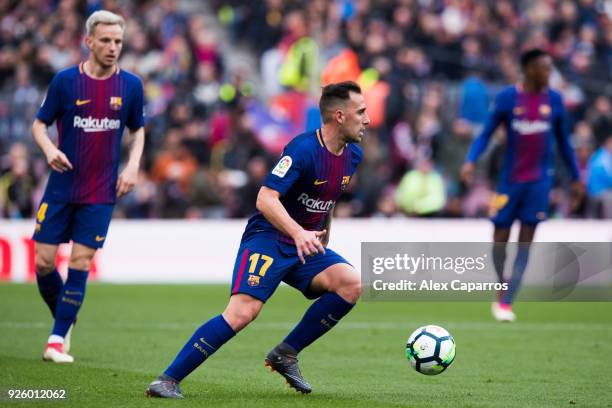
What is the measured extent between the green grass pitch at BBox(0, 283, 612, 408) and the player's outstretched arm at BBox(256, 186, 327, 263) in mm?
955

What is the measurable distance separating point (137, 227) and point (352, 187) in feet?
12.6

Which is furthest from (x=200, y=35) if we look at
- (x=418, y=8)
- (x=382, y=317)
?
(x=382, y=317)

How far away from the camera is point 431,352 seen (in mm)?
7914

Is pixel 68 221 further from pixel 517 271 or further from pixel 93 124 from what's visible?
pixel 517 271

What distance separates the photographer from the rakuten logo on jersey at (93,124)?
9.36 meters

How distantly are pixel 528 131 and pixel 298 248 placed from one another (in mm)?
6393

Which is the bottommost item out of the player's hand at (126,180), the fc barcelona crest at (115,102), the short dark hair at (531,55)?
the player's hand at (126,180)

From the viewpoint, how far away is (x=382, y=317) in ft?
44.9

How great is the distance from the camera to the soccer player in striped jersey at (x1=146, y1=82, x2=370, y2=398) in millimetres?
7219

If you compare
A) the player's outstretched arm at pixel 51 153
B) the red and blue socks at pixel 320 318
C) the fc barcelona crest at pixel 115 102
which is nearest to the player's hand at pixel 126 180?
the player's outstretched arm at pixel 51 153

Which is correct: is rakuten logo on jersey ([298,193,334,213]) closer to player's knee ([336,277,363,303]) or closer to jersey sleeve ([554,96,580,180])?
player's knee ([336,277,363,303])

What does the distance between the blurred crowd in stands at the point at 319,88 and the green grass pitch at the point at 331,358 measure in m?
4.92

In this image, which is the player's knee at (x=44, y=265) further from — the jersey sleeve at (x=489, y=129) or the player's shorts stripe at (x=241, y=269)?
the jersey sleeve at (x=489, y=129)

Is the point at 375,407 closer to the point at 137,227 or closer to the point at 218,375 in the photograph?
the point at 218,375
